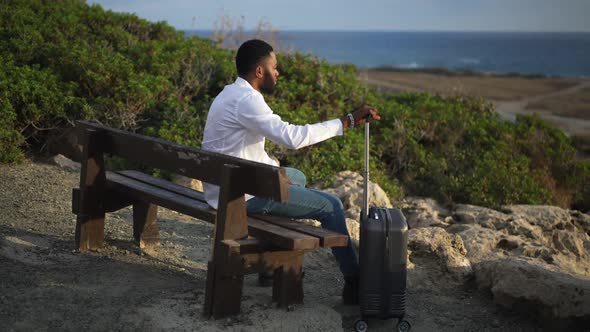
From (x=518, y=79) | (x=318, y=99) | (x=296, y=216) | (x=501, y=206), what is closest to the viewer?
(x=296, y=216)

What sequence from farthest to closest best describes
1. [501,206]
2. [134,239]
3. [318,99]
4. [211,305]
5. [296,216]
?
[318,99]
[501,206]
[134,239]
[296,216]
[211,305]

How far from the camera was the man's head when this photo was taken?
5422mm

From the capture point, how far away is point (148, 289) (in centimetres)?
550

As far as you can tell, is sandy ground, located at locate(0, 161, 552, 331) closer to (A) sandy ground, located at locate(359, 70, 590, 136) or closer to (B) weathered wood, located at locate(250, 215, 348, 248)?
(B) weathered wood, located at locate(250, 215, 348, 248)

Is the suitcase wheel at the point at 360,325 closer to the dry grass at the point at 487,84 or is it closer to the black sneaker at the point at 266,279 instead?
the black sneaker at the point at 266,279

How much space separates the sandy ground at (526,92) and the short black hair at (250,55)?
46.6 ft

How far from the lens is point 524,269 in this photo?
18.6ft

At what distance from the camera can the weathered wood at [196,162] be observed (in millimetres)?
4629

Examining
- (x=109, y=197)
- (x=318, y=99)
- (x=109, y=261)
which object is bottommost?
(x=109, y=261)

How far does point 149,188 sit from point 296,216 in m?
1.30

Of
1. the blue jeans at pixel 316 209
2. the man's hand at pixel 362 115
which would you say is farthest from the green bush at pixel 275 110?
the man's hand at pixel 362 115

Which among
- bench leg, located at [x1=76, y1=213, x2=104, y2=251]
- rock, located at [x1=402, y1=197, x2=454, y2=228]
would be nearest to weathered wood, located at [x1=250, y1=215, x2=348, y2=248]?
bench leg, located at [x1=76, y1=213, x2=104, y2=251]

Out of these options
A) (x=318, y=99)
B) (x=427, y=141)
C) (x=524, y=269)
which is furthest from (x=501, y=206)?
(x=524, y=269)

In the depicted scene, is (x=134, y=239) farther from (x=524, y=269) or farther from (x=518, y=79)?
(x=518, y=79)
